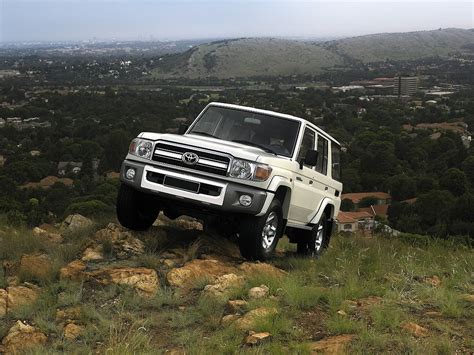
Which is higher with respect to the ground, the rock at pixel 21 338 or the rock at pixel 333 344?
the rock at pixel 21 338

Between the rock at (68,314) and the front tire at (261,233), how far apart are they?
2064 millimetres

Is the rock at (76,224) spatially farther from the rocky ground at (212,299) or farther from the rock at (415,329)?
the rock at (415,329)

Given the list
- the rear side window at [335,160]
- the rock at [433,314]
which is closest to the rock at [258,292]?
the rock at [433,314]

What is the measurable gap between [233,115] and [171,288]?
2.86 meters

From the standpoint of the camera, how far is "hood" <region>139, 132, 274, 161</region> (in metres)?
5.85

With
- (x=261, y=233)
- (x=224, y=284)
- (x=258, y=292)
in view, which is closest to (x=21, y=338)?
(x=224, y=284)

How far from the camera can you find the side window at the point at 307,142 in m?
6.86

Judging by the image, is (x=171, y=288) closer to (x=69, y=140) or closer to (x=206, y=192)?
(x=206, y=192)

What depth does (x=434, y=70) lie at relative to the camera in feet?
581

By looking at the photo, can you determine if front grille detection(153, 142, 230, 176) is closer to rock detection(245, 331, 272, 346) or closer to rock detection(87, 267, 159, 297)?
rock detection(87, 267, 159, 297)

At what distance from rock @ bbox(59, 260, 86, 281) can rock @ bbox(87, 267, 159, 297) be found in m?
0.10

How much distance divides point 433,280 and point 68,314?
368 cm

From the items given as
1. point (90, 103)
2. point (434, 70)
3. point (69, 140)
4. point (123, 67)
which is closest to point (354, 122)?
point (69, 140)

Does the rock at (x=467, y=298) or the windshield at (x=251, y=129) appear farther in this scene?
the windshield at (x=251, y=129)
